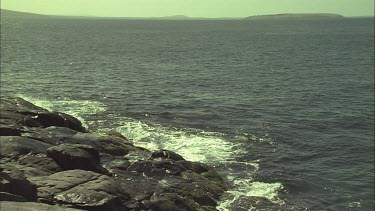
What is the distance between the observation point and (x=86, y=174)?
2178 cm

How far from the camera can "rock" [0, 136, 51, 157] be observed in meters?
24.6

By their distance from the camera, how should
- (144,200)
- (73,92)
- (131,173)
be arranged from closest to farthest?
(144,200), (131,173), (73,92)

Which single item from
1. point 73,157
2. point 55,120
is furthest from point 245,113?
point 73,157

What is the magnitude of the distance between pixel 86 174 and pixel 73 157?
270 cm

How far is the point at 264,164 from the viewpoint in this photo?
33.3 m

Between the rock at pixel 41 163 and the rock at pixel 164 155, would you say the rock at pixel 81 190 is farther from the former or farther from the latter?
the rock at pixel 164 155

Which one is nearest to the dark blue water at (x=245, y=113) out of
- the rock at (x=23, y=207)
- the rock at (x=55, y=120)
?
the rock at (x=55, y=120)

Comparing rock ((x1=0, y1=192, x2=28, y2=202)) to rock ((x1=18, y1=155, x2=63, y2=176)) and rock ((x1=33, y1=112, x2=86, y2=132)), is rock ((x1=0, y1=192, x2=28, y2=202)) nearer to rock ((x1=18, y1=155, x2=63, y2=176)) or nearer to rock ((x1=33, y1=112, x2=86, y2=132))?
rock ((x1=18, y1=155, x2=63, y2=176))

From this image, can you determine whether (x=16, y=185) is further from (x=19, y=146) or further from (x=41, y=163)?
(x=19, y=146)

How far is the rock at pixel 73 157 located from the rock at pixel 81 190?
6.83 feet

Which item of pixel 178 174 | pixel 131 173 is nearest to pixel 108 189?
pixel 131 173

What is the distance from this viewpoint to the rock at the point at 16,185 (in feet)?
58.8

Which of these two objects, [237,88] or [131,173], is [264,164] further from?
[237,88]

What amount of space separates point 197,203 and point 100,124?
20919 mm
